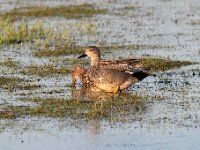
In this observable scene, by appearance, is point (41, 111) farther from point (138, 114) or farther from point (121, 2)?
point (121, 2)

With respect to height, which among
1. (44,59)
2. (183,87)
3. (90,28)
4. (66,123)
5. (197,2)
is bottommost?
(66,123)

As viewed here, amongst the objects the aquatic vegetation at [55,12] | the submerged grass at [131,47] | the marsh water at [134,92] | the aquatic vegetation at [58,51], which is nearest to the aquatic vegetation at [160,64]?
the marsh water at [134,92]

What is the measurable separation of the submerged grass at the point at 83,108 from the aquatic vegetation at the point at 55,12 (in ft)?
30.6

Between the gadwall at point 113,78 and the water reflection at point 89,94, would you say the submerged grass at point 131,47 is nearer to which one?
the water reflection at point 89,94

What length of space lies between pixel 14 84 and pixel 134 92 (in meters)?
1.88

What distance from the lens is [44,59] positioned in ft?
49.4

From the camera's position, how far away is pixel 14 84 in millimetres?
12664

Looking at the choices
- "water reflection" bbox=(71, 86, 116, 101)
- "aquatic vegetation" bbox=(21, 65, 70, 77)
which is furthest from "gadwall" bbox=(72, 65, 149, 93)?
"aquatic vegetation" bbox=(21, 65, 70, 77)

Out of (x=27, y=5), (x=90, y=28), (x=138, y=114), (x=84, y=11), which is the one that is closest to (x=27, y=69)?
(x=138, y=114)

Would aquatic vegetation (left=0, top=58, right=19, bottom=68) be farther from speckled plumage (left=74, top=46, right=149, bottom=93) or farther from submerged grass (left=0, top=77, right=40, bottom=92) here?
speckled plumage (left=74, top=46, right=149, bottom=93)

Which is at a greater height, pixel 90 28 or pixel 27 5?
pixel 27 5

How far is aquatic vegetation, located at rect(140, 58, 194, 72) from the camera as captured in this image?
46.1ft

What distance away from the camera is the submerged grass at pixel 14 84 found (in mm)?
12430

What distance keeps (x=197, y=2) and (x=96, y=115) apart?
495 inches
